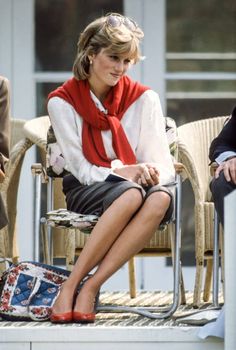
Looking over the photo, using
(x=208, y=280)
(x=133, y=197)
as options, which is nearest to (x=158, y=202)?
(x=133, y=197)

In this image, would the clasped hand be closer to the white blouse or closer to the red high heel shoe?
the white blouse

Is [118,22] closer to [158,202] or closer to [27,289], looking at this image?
[158,202]

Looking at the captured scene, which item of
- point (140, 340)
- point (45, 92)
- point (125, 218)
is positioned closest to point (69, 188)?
point (125, 218)

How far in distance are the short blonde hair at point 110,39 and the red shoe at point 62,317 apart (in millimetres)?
1271

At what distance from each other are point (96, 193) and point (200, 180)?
3.21 feet

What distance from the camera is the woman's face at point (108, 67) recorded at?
6.55 meters

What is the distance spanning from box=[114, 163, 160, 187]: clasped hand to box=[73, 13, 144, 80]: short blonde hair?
0.53 m

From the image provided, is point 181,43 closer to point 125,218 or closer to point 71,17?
point 71,17

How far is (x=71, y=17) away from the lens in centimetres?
861

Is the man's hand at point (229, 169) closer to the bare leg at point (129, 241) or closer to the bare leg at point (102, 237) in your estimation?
the bare leg at point (129, 241)

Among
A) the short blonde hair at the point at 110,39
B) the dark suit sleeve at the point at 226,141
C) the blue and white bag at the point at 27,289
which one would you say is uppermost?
the short blonde hair at the point at 110,39

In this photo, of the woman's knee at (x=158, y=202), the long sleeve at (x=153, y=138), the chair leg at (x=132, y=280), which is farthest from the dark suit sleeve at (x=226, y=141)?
the chair leg at (x=132, y=280)

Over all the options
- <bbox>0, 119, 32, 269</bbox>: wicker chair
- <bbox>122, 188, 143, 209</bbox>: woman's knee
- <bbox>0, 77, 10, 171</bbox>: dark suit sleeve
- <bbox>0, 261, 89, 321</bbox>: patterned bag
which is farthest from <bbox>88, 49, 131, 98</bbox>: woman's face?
<bbox>0, 261, 89, 321</bbox>: patterned bag

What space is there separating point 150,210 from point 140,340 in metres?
0.71
